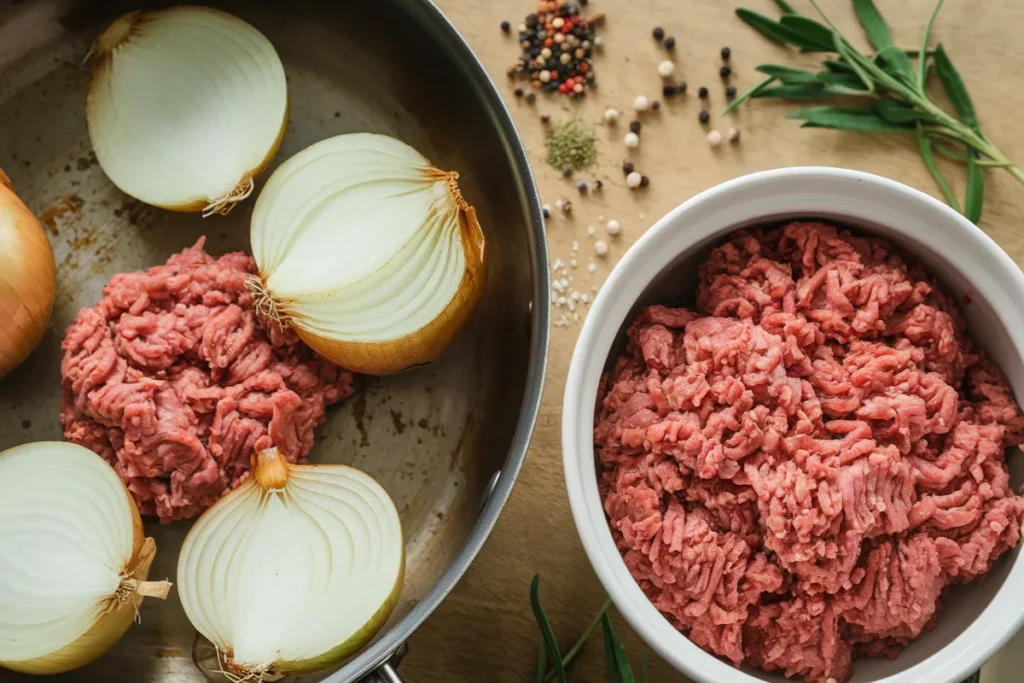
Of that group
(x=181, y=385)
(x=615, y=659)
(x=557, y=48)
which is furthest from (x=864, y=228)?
(x=181, y=385)

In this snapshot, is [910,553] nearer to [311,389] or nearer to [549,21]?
[311,389]

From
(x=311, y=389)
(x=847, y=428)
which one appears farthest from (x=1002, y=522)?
(x=311, y=389)

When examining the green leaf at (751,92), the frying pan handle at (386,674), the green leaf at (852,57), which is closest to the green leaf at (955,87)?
the green leaf at (852,57)

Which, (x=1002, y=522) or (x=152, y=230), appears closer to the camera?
(x=1002, y=522)

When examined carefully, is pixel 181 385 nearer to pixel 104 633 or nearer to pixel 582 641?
pixel 104 633

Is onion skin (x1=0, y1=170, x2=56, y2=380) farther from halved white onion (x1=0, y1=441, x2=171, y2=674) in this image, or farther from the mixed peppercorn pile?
the mixed peppercorn pile

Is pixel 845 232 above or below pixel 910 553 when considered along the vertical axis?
above

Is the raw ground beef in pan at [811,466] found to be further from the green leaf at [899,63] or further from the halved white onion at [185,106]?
the halved white onion at [185,106]
